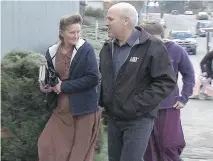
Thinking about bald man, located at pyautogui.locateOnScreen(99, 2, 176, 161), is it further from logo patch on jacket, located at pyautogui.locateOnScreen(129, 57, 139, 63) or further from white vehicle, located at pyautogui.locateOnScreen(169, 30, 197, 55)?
white vehicle, located at pyautogui.locateOnScreen(169, 30, 197, 55)

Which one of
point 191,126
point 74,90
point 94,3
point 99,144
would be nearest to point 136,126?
point 74,90

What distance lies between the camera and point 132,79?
387 cm

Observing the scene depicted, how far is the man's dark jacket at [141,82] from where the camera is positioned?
3848 millimetres

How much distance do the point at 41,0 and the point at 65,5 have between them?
976 mm

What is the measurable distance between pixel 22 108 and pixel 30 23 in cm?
310

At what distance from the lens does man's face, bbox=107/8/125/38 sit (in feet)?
13.0

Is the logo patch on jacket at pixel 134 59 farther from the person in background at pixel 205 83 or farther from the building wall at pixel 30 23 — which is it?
the person in background at pixel 205 83

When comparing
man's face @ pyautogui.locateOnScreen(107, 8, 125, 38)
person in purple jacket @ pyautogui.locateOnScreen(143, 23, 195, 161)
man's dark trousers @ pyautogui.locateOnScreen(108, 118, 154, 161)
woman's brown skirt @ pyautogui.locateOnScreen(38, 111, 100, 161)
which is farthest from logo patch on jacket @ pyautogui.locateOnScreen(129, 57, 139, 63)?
person in purple jacket @ pyautogui.locateOnScreen(143, 23, 195, 161)

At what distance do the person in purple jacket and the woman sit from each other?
83cm

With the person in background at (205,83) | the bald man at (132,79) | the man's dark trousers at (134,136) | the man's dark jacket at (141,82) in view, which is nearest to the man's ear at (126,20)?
the bald man at (132,79)

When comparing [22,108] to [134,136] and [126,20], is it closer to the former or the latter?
[134,136]

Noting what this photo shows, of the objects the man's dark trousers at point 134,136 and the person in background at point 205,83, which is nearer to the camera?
the man's dark trousers at point 134,136

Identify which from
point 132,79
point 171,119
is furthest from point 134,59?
point 171,119

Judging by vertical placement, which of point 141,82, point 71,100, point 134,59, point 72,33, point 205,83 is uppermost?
point 72,33
